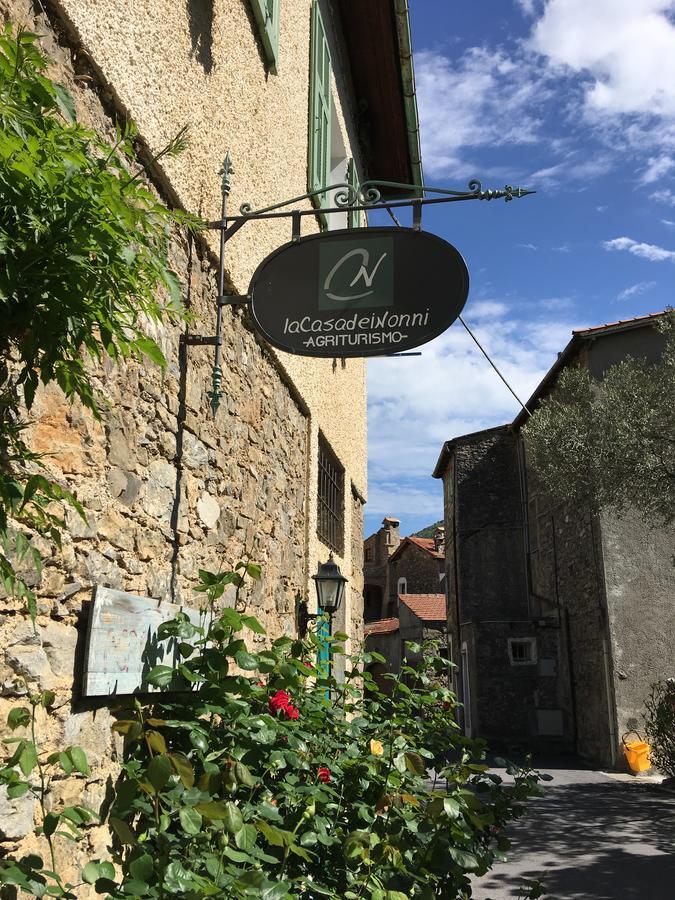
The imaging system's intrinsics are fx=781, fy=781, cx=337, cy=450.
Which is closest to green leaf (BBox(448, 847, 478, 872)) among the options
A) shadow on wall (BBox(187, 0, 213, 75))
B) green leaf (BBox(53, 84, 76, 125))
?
A: green leaf (BBox(53, 84, 76, 125))

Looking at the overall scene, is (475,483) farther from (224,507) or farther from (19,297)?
(19,297)

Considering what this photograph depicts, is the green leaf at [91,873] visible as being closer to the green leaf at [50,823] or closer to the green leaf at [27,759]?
the green leaf at [50,823]

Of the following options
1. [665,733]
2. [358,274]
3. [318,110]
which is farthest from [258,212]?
[665,733]

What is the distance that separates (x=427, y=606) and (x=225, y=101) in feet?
80.1

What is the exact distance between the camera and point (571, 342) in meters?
14.4

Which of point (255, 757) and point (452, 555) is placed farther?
point (452, 555)

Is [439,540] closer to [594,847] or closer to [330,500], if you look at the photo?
[330,500]

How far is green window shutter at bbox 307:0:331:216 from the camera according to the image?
6516mm

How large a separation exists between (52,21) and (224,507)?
7.73 feet

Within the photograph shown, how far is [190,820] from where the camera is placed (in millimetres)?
1874

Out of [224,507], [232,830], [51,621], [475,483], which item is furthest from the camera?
[475,483]

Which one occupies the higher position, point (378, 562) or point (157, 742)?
point (378, 562)

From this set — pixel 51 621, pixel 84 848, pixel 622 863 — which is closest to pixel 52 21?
pixel 51 621

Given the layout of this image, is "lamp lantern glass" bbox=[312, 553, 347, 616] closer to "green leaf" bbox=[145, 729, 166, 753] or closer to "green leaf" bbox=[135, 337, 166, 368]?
"green leaf" bbox=[145, 729, 166, 753]
